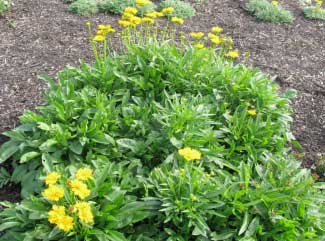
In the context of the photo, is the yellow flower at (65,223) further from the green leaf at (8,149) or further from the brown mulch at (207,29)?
the brown mulch at (207,29)

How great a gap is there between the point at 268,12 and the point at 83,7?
252cm

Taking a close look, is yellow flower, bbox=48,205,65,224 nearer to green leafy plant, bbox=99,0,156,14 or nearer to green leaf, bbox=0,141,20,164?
green leaf, bbox=0,141,20,164

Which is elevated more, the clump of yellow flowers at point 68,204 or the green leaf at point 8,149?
the clump of yellow flowers at point 68,204

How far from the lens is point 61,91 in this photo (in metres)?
3.42

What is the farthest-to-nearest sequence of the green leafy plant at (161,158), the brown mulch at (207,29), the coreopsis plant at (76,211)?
Answer: the brown mulch at (207,29) → the green leafy plant at (161,158) → the coreopsis plant at (76,211)

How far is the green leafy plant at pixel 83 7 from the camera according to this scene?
5.50 metres

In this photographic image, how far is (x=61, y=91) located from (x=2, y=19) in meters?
2.51

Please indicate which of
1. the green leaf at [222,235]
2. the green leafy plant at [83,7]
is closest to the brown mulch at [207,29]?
the green leafy plant at [83,7]

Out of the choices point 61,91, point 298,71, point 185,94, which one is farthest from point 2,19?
point 298,71

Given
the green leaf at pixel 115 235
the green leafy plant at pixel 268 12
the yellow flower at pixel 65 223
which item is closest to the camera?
the yellow flower at pixel 65 223

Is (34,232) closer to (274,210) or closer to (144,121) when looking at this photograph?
(144,121)

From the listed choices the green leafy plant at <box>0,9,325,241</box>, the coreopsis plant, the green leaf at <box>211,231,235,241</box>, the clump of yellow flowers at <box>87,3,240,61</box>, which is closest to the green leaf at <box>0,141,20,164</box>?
the green leafy plant at <box>0,9,325,241</box>

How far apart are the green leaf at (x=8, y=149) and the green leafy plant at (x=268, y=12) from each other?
13.0ft

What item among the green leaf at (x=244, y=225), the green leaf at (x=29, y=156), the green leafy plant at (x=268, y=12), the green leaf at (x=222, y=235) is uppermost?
the green leafy plant at (x=268, y=12)
